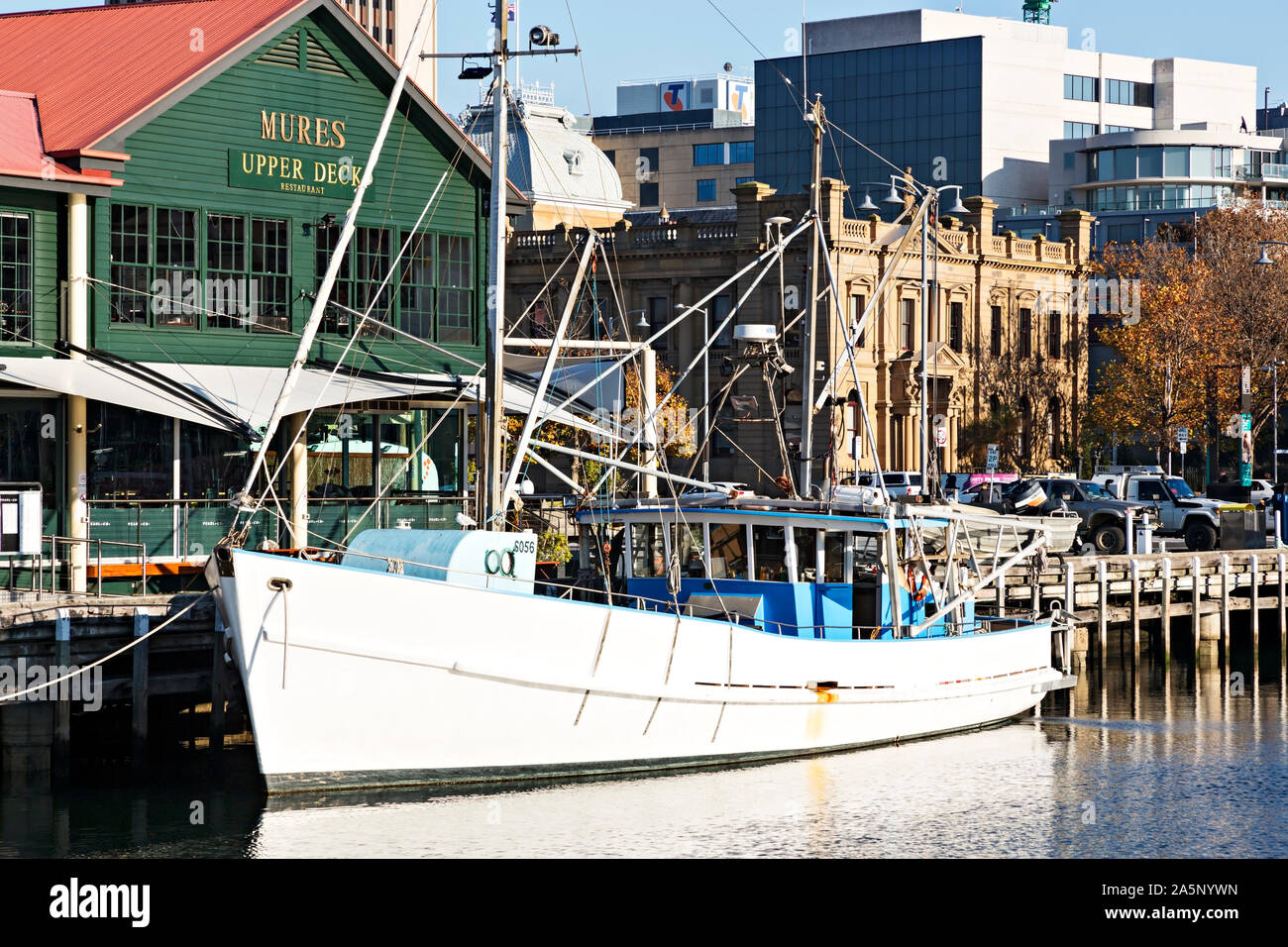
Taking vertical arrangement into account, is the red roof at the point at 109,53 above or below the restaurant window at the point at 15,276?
above

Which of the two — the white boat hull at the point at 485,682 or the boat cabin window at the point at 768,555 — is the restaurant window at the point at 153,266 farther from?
the boat cabin window at the point at 768,555

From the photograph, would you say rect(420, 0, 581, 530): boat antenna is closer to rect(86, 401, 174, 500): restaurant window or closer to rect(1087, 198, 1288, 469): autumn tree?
rect(86, 401, 174, 500): restaurant window

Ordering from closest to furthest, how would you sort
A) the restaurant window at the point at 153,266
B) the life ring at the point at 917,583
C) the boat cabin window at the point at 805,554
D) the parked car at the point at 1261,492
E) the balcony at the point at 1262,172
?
the boat cabin window at the point at 805,554, the life ring at the point at 917,583, the restaurant window at the point at 153,266, the parked car at the point at 1261,492, the balcony at the point at 1262,172

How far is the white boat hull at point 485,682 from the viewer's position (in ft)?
→ 76.3

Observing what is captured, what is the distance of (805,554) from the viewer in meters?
28.0

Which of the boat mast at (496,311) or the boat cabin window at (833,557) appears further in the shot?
the boat cabin window at (833,557)

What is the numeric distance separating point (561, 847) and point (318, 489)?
13518 millimetres

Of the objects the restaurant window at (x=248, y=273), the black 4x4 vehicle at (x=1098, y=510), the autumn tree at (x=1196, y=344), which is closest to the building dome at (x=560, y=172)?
the autumn tree at (x=1196, y=344)

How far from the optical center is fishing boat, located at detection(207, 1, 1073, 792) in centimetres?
2341

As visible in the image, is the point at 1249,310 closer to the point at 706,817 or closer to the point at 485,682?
the point at 706,817

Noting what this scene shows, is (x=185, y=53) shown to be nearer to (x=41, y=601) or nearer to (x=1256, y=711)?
(x=41, y=601)

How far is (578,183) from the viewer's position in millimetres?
95188

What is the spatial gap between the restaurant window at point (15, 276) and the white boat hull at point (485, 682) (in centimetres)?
928
